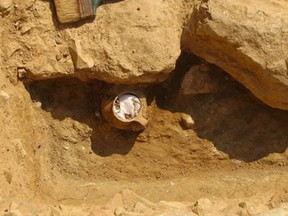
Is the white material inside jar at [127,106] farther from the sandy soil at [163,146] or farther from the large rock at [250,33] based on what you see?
the large rock at [250,33]

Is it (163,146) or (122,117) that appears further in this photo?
(163,146)

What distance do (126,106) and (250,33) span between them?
26.8 inches

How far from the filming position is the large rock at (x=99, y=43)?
9.52ft

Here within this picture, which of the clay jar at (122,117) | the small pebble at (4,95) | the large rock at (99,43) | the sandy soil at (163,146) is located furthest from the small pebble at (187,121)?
the small pebble at (4,95)

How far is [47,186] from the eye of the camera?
9.95 ft

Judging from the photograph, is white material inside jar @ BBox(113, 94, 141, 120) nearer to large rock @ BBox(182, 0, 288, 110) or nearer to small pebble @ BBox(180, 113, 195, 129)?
small pebble @ BBox(180, 113, 195, 129)

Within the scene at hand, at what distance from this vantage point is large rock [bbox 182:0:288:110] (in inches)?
114

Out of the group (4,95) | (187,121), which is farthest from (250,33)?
(4,95)

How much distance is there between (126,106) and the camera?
3.10 meters

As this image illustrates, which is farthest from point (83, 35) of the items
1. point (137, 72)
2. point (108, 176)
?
point (108, 176)

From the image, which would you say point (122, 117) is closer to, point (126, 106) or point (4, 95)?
point (126, 106)

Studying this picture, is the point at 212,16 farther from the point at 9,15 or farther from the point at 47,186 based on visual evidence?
the point at 47,186

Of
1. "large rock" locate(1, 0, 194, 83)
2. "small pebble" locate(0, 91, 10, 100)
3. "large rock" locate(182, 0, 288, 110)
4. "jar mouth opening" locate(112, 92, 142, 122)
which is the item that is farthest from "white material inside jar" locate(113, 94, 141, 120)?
"small pebble" locate(0, 91, 10, 100)

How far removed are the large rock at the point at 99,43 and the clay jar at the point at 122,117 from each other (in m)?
0.15
